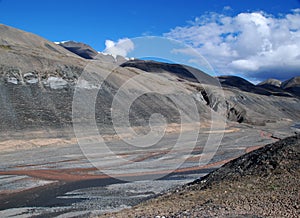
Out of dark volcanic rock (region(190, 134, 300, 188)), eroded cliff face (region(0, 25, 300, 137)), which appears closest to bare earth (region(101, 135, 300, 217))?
dark volcanic rock (region(190, 134, 300, 188))

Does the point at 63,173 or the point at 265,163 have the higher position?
the point at 265,163

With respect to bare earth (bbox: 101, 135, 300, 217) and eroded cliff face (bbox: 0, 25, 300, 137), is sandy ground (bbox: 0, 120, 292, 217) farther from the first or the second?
eroded cliff face (bbox: 0, 25, 300, 137)

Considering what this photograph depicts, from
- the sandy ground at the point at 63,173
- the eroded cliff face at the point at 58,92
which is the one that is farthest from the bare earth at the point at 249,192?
the eroded cliff face at the point at 58,92

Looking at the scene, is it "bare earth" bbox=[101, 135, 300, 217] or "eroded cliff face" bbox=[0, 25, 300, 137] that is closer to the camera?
"bare earth" bbox=[101, 135, 300, 217]

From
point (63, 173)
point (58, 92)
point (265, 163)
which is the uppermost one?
point (58, 92)

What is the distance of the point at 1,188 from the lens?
73.9 feet

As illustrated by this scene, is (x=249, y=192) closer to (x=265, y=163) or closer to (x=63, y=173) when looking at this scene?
(x=265, y=163)

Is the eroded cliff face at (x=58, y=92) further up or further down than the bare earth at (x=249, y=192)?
further up

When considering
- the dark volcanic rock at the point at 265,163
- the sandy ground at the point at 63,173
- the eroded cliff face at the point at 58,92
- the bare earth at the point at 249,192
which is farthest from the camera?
the eroded cliff face at the point at 58,92

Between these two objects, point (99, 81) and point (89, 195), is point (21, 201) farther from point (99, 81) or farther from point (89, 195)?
point (99, 81)

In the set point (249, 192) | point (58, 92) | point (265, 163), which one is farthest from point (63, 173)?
point (58, 92)

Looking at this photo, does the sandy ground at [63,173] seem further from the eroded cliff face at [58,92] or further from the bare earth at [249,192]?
the eroded cliff face at [58,92]

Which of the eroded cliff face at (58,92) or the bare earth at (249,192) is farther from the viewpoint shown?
the eroded cliff face at (58,92)

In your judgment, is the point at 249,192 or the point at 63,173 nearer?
the point at 249,192
